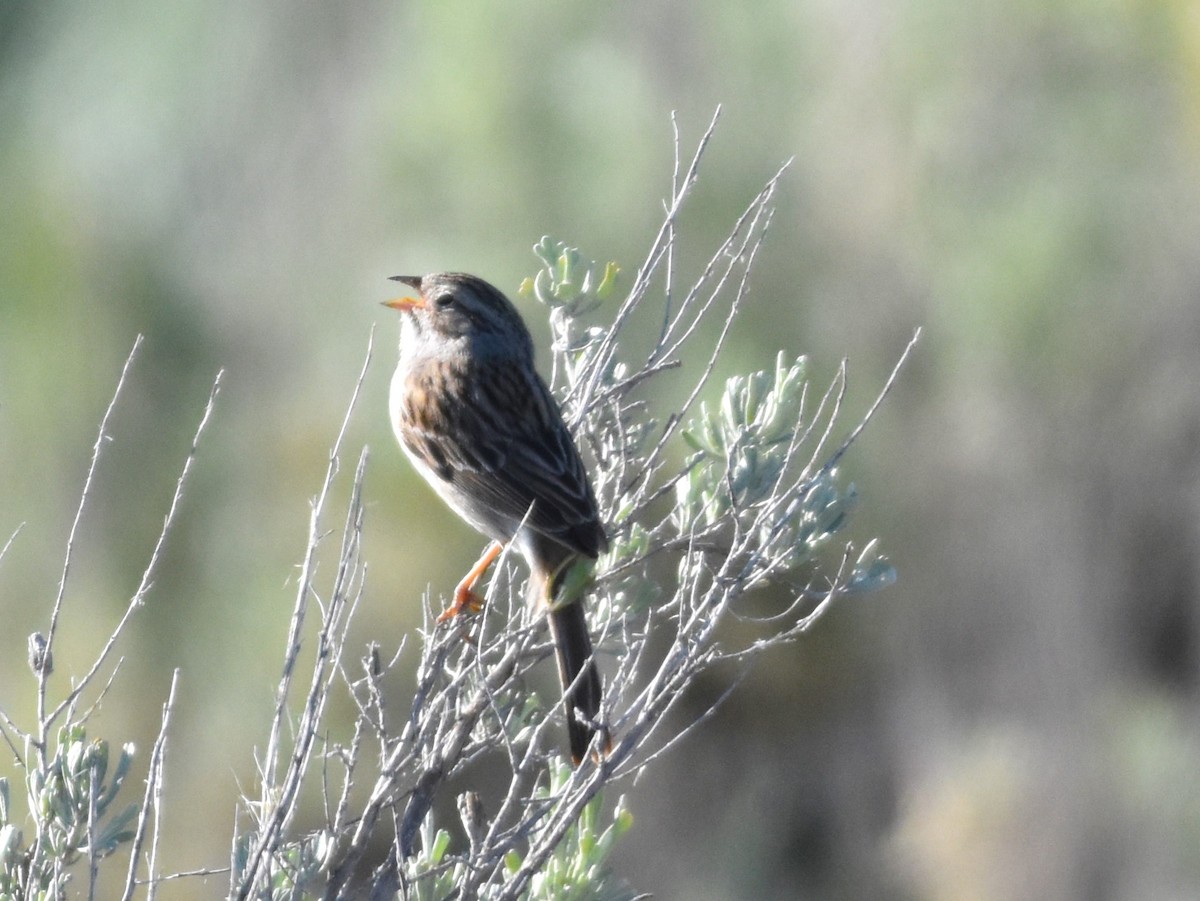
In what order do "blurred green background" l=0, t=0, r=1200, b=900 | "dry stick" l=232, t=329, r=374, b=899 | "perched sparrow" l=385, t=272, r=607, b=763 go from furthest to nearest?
1. "blurred green background" l=0, t=0, r=1200, b=900
2. "perched sparrow" l=385, t=272, r=607, b=763
3. "dry stick" l=232, t=329, r=374, b=899

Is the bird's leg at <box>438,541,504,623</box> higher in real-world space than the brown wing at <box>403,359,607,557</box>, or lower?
lower

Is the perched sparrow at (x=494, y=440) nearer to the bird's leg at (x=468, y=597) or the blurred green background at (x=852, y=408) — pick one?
the bird's leg at (x=468, y=597)

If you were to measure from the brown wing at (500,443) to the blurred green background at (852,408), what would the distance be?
658 cm

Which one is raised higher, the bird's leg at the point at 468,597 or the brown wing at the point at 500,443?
the brown wing at the point at 500,443

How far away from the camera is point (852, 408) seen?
507 inches

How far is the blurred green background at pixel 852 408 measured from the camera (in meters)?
12.5

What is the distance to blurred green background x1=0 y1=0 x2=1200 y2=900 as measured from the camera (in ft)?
41.0

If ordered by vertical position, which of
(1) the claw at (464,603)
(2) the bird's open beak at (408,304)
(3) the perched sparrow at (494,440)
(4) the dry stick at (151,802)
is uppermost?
(2) the bird's open beak at (408,304)

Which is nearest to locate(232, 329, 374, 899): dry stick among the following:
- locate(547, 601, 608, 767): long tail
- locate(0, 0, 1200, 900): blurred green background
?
locate(547, 601, 608, 767): long tail

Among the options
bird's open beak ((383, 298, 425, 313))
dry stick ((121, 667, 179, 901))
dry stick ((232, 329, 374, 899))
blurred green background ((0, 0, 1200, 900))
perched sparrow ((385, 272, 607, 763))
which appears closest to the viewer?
dry stick ((121, 667, 179, 901))

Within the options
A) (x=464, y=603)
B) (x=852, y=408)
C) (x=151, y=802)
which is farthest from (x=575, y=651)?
(x=852, y=408)

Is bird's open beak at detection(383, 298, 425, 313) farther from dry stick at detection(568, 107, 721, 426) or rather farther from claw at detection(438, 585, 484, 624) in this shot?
claw at detection(438, 585, 484, 624)

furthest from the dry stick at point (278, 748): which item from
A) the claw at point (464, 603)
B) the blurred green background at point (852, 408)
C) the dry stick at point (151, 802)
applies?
the blurred green background at point (852, 408)

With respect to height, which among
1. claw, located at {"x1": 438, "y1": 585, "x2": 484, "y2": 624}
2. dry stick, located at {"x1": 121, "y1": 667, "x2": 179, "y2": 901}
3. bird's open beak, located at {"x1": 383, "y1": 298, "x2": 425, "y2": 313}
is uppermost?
bird's open beak, located at {"x1": 383, "y1": 298, "x2": 425, "y2": 313}
